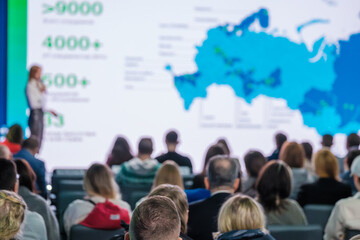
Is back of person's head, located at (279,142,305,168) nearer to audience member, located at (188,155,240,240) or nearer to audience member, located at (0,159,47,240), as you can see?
audience member, located at (188,155,240,240)

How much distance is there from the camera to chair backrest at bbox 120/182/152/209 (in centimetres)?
470

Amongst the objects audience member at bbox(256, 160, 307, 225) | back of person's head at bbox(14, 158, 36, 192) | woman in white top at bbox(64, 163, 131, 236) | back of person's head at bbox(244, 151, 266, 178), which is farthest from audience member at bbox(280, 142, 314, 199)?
back of person's head at bbox(14, 158, 36, 192)

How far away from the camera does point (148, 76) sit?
970 cm

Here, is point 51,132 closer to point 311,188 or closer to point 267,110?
point 267,110

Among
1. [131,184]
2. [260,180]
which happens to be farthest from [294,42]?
[260,180]

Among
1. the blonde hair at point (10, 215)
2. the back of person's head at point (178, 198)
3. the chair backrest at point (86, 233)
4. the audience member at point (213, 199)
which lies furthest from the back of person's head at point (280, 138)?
the blonde hair at point (10, 215)

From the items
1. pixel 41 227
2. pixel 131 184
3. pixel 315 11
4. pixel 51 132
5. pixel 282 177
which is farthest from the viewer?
pixel 315 11

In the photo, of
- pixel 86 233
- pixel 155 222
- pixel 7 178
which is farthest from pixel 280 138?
pixel 155 222

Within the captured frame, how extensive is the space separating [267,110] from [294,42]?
4.31ft

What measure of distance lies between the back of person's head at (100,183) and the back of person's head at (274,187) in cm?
105

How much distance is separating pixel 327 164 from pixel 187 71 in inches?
203

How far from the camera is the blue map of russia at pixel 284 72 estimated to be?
10156mm

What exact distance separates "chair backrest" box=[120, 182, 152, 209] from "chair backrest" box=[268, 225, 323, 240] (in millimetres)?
1562

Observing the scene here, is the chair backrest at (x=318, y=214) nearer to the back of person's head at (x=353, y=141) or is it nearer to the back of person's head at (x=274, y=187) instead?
the back of person's head at (x=274, y=187)
